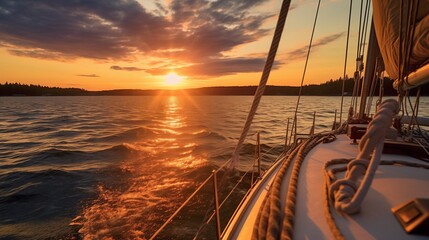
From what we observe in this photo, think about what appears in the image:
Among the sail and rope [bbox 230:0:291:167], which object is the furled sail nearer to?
the sail

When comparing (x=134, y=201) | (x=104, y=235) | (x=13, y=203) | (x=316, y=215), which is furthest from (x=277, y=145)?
(x=316, y=215)

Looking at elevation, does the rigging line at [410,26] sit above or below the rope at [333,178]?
above

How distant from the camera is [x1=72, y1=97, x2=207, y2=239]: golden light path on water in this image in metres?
6.33

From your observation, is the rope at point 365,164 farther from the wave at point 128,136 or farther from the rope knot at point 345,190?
the wave at point 128,136

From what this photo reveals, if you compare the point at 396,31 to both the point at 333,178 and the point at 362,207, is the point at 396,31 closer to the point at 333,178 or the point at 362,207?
A: the point at 333,178

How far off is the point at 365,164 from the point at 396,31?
7.07ft

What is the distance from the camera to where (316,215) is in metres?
2.04

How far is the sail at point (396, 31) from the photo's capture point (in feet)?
8.34

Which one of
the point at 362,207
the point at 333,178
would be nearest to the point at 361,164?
the point at 362,207

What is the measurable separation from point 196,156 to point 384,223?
452 inches

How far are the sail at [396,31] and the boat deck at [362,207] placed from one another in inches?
48.4

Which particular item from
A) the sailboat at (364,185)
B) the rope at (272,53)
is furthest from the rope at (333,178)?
the rope at (272,53)

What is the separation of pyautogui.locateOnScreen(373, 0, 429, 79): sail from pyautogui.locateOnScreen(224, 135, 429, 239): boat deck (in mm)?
1230

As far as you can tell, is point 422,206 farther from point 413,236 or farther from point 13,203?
point 13,203
